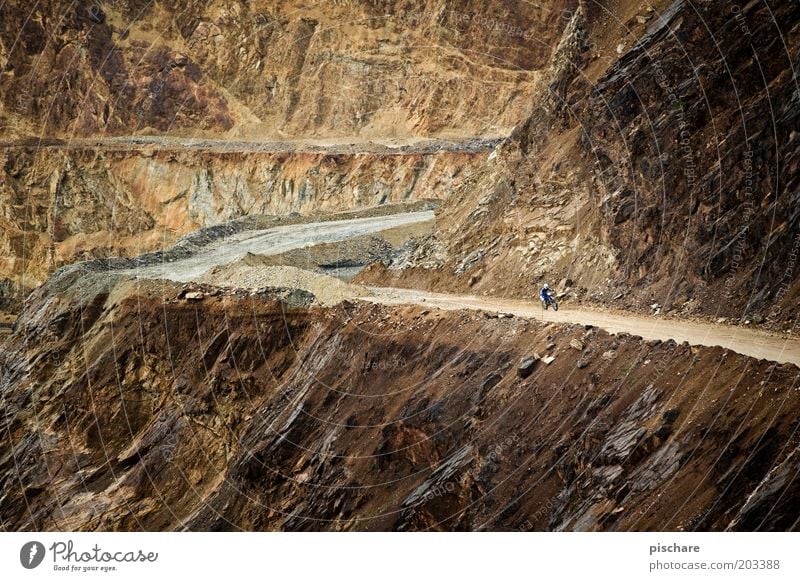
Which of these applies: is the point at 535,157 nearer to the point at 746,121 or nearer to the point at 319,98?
the point at 746,121

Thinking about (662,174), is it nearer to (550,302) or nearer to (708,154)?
(708,154)

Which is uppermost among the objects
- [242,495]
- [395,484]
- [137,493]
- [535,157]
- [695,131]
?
[695,131]

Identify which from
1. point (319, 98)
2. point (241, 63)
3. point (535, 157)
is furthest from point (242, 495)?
point (241, 63)

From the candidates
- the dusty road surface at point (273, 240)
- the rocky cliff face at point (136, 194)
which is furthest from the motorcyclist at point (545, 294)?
the rocky cliff face at point (136, 194)

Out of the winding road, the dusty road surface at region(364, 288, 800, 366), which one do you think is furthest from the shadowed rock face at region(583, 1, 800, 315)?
the winding road

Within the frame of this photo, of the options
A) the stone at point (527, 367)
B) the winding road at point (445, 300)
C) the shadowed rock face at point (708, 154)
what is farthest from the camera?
the shadowed rock face at point (708, 154)

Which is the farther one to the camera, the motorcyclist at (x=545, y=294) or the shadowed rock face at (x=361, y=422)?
the motorcyclist at (x=545, y=294)

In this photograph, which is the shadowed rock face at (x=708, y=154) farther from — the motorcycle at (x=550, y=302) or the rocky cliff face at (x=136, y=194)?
the rocky cliff face at (x=136, y=194)
